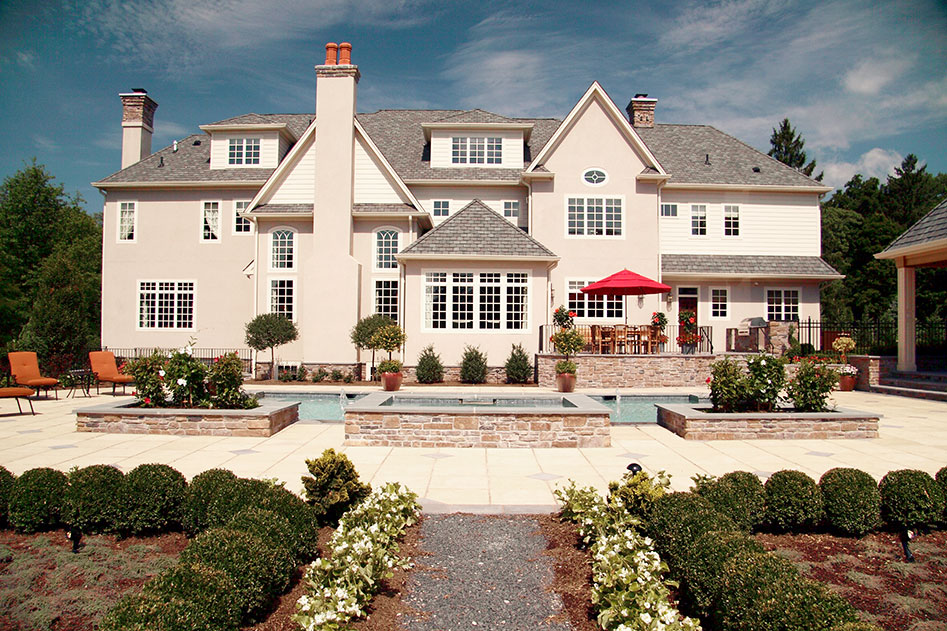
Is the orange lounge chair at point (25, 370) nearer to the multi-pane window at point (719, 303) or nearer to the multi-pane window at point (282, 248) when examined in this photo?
the multi-pane window at point (282, 248)

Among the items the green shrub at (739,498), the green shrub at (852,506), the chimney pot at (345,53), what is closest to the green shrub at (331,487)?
the green shrub at (739,498)

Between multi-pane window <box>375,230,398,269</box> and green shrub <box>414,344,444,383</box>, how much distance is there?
14.9 feet

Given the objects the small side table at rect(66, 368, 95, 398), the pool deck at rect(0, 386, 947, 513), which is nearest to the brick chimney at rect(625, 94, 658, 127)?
the pool deck at rect(0, 386, 947, 513)

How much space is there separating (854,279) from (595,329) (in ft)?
120

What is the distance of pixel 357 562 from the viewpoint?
4.20 m

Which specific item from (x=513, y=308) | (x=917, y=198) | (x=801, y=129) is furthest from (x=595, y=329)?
(x=917, y=198)

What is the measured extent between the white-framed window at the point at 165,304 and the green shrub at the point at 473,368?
1261 centimetres

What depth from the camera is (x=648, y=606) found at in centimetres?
362

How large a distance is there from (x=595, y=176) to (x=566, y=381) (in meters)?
→ 9.63

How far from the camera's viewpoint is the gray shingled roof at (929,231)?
688 inches

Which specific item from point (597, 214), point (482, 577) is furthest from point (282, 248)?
point (482, 577)

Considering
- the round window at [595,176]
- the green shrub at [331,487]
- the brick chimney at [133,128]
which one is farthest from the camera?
the brick chimney at [133,128]

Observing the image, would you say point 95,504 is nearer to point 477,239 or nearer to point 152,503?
point 152,503

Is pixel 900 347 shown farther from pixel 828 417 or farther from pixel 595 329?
pixel 828 417
